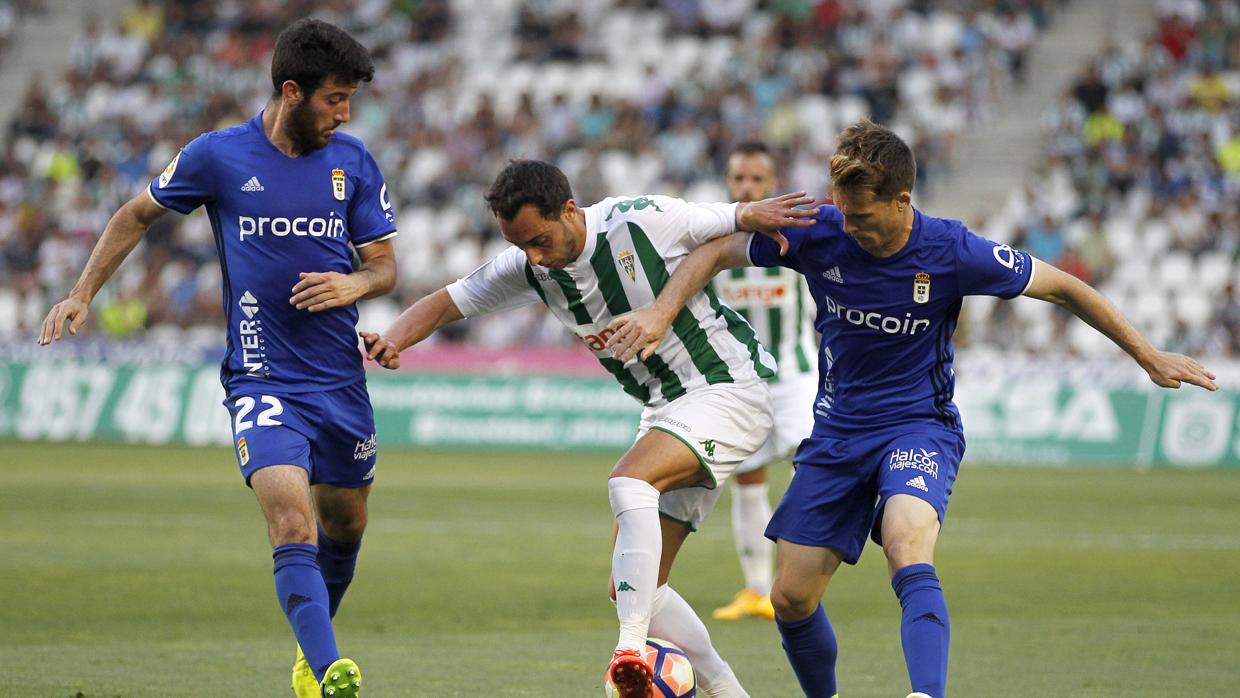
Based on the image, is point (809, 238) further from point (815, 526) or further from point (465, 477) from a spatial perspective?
point (465, 477)

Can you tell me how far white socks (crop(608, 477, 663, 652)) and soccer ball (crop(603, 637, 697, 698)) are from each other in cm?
14

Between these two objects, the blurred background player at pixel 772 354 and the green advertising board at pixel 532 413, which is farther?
the green advertising board at pixel 532 413

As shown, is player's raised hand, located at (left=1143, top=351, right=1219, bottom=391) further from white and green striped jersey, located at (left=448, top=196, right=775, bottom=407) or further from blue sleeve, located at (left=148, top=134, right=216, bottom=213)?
blue sleeve, located at (left=148, top=134, right=216, bottom=213)

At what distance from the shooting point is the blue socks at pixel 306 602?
611cm

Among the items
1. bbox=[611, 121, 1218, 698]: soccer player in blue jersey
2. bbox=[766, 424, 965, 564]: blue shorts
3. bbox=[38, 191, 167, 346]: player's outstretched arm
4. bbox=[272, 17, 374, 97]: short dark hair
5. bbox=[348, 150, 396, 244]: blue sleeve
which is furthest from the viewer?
bbox=[348, 150, 396, 244]: blue sleeve

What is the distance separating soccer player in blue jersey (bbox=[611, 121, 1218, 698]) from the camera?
619cm

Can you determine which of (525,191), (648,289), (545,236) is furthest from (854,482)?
(525,191)

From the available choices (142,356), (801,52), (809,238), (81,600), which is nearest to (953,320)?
(809,238)

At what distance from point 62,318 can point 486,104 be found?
25.6m

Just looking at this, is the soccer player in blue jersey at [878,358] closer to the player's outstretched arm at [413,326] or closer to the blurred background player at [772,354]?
the player's outstretched arm at [413,326]

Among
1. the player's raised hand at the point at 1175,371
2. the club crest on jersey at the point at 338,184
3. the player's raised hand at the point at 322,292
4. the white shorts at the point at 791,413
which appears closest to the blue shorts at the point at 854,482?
the player's raised hand at the point at 1175,371

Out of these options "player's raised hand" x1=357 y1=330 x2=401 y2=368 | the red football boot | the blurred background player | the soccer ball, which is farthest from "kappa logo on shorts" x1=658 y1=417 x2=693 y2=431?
the blurred background player

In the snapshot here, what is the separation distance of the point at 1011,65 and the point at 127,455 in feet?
57.9

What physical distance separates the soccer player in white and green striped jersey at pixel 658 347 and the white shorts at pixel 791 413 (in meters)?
3.35
